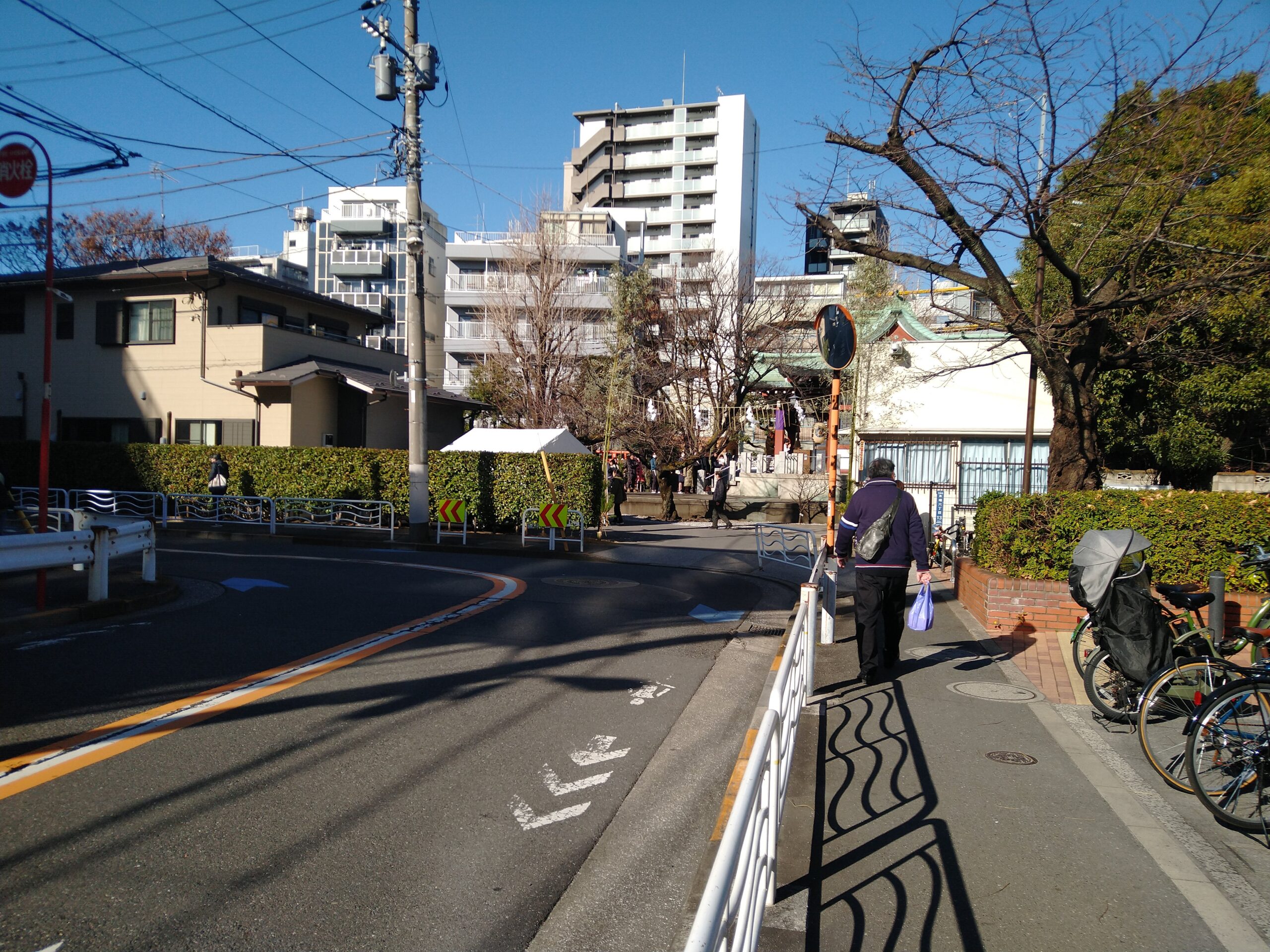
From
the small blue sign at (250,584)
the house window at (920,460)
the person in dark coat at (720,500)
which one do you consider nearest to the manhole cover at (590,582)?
the small blue sign at (250,584)

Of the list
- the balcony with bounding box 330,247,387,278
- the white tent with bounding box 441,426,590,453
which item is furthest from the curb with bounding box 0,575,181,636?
the balcony with bounding box 330,247,387,278

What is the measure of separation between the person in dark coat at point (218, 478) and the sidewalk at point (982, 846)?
1910 centimetres

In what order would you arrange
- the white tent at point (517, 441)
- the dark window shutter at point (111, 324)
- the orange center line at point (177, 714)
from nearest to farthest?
the orange center line at point (177, 714)
the white tent at point (517, 441)
the dark window shutter at point (111, 324)

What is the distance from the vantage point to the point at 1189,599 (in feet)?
19.4

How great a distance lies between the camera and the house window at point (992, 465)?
21156mm

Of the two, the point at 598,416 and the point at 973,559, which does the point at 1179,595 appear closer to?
the point at 973,559

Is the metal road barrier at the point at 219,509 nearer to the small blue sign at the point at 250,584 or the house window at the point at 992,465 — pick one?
the small blue sign at the point at 250,584

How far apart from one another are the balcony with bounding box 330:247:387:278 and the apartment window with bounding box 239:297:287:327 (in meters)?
42.3

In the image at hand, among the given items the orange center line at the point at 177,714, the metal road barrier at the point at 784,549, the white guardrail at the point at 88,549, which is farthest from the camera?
the metal road barrier at the point at 784,549

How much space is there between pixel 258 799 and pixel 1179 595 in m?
6.03

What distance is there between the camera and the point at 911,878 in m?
3.81

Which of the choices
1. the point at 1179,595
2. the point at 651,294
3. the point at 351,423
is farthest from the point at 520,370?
the point at 1179,595

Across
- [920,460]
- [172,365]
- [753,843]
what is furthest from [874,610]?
[172,365]

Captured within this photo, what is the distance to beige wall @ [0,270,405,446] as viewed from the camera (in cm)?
2555
